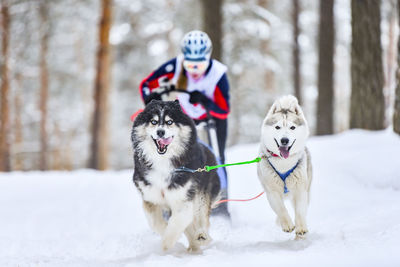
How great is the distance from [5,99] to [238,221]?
11.3 meters

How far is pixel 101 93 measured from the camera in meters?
13.0

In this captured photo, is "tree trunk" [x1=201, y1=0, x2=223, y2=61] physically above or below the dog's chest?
above

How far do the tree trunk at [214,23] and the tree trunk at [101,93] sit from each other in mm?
4847

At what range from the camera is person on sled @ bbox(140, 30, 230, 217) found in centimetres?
426

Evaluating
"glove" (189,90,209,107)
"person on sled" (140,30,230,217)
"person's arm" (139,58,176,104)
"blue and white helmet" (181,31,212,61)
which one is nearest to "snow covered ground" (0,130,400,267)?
"person on sled" (140,30,230,217)

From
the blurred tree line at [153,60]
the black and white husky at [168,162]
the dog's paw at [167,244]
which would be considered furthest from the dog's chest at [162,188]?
the blurred tree line at [153,60]

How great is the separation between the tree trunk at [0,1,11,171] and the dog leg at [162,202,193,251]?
1167 centimetres

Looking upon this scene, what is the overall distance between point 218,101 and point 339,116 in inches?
1213

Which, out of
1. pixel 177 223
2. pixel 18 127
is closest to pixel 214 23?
pixel 177 223

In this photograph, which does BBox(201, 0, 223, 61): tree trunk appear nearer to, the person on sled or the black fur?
the person on sled

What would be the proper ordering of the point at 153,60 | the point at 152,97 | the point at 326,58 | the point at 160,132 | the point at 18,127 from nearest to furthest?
the point at 160,132
the point at 152,97
the point at 326,58
the point at 153,60
the point at 18,127

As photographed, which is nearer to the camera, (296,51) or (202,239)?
(202,239)

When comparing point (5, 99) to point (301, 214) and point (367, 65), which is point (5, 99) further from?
point (301, 214)

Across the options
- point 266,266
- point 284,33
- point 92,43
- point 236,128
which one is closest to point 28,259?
point 266,266
